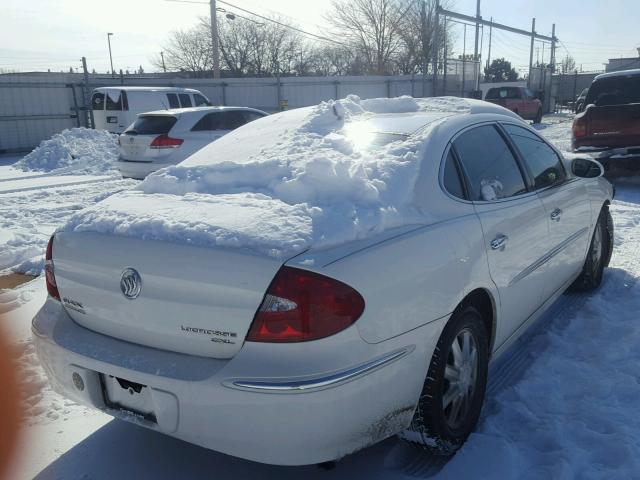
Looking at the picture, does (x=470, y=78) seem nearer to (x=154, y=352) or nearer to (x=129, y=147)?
(x=129, y=147)

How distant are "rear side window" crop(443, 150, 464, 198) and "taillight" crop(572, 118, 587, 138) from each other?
810 cm

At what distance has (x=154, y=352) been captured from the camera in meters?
2.22

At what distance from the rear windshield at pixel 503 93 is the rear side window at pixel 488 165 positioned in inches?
970

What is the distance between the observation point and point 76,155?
14.7 meters

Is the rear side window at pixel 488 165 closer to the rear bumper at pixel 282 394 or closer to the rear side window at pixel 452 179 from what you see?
the rear side window at pixel 452 179

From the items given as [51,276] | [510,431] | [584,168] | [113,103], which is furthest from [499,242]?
[113,103]

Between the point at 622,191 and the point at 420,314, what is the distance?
27.3 ft

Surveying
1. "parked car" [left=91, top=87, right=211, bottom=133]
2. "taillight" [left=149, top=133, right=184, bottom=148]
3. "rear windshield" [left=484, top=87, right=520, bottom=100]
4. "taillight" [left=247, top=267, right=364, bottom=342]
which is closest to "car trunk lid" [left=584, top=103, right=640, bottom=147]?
"taillight" [left=149, top=133, right=184, bottom=148]

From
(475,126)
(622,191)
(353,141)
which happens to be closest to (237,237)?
(353,141)

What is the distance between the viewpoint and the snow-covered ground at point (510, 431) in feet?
8.37

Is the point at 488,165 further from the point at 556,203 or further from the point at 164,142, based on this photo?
the point at 164,142

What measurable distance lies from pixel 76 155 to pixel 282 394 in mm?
14396

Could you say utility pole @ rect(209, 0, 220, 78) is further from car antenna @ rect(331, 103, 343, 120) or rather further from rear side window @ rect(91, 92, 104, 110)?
car antenna @ rect(331, 103, 343, 120)

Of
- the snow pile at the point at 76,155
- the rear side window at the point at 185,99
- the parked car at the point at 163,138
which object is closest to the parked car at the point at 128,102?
the rear side window at the point at 185,99
